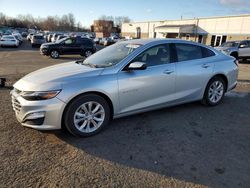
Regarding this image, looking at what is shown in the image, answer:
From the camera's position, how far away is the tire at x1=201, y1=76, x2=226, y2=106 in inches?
213

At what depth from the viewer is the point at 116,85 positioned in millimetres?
3939

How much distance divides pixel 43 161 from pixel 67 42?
53.2ft

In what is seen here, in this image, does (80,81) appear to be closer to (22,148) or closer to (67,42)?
(22,148)

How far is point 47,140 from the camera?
149 inches

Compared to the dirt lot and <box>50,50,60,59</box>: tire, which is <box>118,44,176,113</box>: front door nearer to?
the dirt lot

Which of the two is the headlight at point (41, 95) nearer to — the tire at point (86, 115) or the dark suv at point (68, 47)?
the tire at point (86, 115)

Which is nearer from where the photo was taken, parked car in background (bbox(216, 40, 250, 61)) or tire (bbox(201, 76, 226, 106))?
tire (bbox(201, 76, 226, 106))

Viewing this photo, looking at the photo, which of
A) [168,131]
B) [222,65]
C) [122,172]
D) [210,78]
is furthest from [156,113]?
[122,172]

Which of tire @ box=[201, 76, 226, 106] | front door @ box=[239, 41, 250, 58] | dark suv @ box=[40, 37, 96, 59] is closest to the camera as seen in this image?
tire @ box=[201, 76, 226, 106]

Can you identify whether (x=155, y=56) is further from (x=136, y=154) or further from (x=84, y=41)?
(x=84, y=41)

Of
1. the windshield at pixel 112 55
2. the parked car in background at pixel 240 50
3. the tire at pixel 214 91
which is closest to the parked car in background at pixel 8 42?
the parked car in background at pixel 240 50

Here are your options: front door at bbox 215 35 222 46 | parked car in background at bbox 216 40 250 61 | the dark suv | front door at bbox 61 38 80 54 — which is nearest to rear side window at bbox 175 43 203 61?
parked car in background at bbox 216 40 250 61

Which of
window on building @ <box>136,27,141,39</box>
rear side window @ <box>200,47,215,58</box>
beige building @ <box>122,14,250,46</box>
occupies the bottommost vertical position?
window on building @ <box>136,27,141,39</box>

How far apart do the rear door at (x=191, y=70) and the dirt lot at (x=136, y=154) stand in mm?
559
